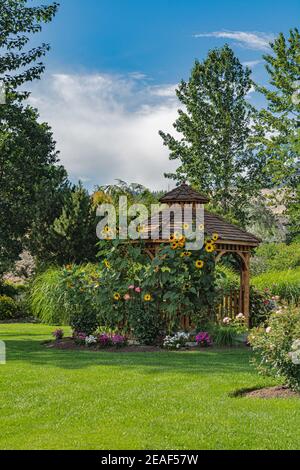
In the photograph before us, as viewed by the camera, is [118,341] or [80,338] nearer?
[118,341]

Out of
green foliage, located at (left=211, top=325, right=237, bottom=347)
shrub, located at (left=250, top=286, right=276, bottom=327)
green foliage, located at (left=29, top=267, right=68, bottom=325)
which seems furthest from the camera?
green foliage, located at (left=29, top=267, right=68, bottom=325)

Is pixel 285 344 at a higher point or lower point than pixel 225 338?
higher

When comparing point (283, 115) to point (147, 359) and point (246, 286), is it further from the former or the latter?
point (147, 359)

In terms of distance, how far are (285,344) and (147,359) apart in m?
3.66

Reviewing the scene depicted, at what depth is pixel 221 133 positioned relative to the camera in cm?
3722

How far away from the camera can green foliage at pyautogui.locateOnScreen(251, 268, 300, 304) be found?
19.0 metres

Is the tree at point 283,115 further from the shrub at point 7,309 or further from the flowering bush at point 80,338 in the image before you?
the flowering bush at point 80,338

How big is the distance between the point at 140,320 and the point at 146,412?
6.20m

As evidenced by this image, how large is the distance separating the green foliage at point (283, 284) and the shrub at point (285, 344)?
32.8ft

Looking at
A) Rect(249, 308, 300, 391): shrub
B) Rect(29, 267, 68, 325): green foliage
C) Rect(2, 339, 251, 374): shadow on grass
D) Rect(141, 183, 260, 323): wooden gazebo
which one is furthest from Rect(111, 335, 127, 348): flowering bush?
Rect(29, 267, 68, 325): green foliage

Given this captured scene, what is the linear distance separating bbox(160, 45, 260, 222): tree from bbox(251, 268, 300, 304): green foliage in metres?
14.6

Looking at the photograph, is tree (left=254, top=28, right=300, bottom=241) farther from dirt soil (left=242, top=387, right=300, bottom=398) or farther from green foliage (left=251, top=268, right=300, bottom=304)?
dirt soil (left=242, top=387, right=300, bottom=398)

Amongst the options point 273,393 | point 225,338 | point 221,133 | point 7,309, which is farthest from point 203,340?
point 221,133

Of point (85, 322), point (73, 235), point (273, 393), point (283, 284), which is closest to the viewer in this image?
point (273, 393)
